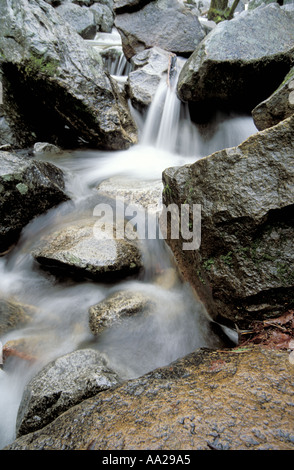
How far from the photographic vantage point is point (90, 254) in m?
3.12

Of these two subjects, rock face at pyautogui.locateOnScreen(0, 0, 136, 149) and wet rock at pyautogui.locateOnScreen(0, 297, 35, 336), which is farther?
rock face at pyautogui.locateOnScreen(0, 0, 136, 149)

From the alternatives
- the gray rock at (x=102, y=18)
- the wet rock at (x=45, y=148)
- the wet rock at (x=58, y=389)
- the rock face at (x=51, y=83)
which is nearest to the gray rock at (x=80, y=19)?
the gray rock at (x=102, y=18)

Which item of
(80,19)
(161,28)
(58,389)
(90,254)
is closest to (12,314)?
(90,254)

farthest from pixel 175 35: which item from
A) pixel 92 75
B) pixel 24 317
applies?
pixel 24 317

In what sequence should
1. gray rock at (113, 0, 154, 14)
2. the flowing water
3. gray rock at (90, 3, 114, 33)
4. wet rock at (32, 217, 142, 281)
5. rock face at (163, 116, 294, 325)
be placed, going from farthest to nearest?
gray rock at (90, 3, 114, 33), gray rock at (113, 0, 154, 14), wet rock at (32, 217, 142, 281), the flowing water, rock face at (163, 116, 294, 325)

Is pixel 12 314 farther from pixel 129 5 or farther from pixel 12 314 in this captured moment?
pixel 129 5

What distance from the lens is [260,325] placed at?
2117mm

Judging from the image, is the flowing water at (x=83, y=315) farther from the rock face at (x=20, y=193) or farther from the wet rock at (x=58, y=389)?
the wet rock at (x=58, y=389)

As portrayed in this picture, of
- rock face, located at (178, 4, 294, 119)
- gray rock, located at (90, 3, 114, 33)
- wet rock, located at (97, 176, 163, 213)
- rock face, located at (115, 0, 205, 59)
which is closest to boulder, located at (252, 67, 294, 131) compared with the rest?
rock face, located at (178, 4, 294, 119)

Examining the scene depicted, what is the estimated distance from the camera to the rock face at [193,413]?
1.19 m

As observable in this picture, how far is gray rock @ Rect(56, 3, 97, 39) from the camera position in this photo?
14.7 meters

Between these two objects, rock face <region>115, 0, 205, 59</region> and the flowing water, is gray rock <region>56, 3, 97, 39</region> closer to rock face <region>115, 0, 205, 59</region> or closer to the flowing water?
rock face <region>115, 0, 205, 59</region>

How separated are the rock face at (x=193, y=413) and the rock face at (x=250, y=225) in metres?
0.51

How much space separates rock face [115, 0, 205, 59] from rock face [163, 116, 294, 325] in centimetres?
A: 877
